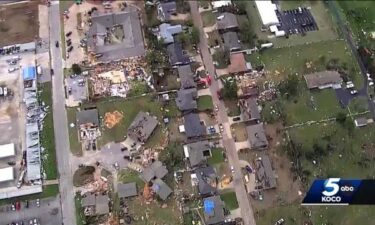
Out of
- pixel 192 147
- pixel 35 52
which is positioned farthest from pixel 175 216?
pixel 35 52

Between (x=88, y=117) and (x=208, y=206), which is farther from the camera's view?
(x=88, y=117)

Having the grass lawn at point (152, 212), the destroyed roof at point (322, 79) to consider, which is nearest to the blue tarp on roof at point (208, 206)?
the grass lawn at point (152, 212)

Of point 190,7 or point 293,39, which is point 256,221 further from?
point 190,7

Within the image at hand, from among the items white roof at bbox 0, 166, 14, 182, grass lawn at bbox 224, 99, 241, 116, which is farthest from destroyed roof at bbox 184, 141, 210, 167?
white roof at bbox 0, 166, 14, 182

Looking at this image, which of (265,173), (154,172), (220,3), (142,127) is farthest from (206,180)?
(220,3)

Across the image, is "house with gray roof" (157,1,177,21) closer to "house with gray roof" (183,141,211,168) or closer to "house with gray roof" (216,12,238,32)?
"house with gray roof" (216,12,238,32)

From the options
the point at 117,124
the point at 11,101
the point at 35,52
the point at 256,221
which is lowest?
the point at 256,221

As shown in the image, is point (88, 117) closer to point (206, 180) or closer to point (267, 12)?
point (206, 180)
